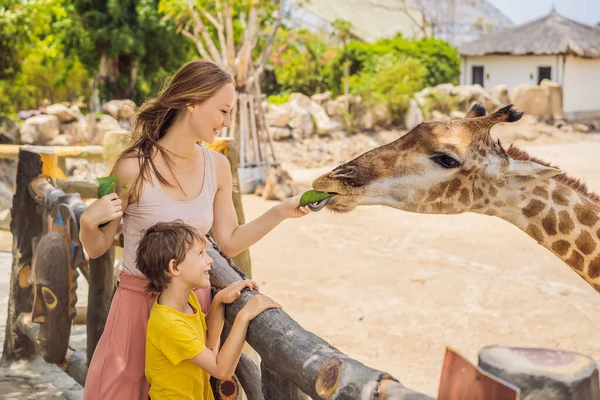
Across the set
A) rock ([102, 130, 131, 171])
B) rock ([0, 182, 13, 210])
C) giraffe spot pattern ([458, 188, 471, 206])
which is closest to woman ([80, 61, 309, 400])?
giraffe spot pattern ([458, 188, 471, 206])

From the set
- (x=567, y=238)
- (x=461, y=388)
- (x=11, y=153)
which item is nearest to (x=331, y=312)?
(x=11, y=153)

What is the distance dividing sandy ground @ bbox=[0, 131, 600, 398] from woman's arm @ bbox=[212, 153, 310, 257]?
3045mm

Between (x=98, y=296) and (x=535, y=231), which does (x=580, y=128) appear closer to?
(x=535, y=231)

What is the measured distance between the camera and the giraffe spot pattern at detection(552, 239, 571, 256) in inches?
140

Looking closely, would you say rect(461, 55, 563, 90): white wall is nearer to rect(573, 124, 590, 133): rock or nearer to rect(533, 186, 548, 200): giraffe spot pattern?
rect(573, 124, 590, 133): rock

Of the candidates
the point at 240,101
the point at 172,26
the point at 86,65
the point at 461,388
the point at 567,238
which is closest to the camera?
the point at 461,388

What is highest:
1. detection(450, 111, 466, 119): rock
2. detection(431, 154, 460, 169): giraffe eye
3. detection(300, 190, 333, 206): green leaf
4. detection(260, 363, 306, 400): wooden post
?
detection(431, 154, 460, 169): giraffe eye

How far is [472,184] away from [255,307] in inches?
58.7

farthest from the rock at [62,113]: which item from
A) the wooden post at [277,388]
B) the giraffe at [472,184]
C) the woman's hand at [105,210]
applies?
the wooden post at [277,388]

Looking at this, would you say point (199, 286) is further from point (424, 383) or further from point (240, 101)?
point (240, 101)

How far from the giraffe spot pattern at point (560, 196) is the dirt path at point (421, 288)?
8.51ft

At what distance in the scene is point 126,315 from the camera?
2.53 metres

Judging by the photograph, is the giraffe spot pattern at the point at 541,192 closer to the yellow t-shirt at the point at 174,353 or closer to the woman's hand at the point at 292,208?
the woman's hand at the point at 292,208

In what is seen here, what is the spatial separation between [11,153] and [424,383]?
422 centimetres
